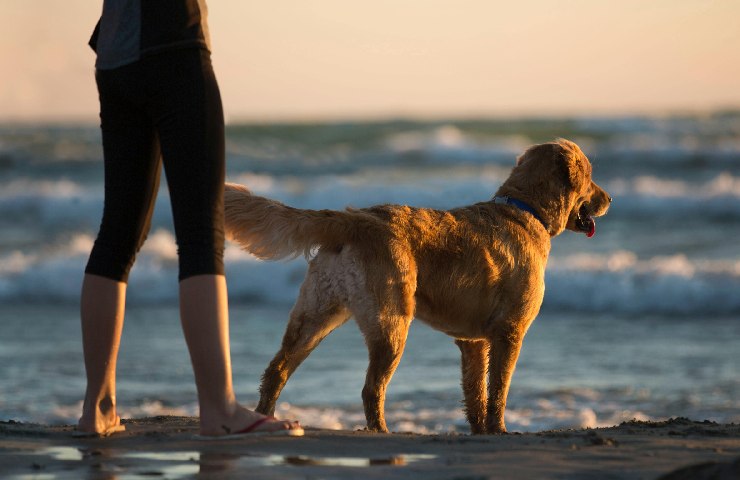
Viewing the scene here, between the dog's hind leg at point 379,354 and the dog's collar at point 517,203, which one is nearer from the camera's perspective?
the dog's hind leg at point 379,354

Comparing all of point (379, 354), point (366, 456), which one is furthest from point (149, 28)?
point (379, 354)

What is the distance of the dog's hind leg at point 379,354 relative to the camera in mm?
4691

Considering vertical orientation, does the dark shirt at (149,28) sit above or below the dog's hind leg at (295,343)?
above

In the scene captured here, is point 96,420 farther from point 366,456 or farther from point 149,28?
point 149,28

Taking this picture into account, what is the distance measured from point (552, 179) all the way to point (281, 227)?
1.61m

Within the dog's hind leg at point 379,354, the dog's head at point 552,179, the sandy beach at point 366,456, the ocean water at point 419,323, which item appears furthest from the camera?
the ocean water at point 419,323

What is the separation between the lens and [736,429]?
15.0 feet

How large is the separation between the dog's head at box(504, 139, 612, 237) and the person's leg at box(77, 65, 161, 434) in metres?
2.24

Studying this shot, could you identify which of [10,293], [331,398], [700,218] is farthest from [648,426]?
[700,218]

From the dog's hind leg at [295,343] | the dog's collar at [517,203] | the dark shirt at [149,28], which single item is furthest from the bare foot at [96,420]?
the dog's collar at [517,203]

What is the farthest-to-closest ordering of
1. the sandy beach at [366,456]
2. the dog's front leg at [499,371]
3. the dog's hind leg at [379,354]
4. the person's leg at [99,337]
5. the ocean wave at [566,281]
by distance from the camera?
the ocean wave at [566,281], the dog's front leg at [499,371], the dog's hind leg at [379,354], the person's leg at [99,337], the sandy beach at [366,456]

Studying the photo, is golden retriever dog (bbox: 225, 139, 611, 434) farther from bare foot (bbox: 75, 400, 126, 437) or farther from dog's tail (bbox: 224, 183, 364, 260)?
bare foot (bbox: 75, 400, 126, 437)

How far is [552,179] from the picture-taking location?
5633 mm

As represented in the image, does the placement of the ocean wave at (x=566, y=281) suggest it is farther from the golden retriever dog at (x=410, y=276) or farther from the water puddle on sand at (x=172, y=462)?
the water puddle on sand at (x=172, y=462)
